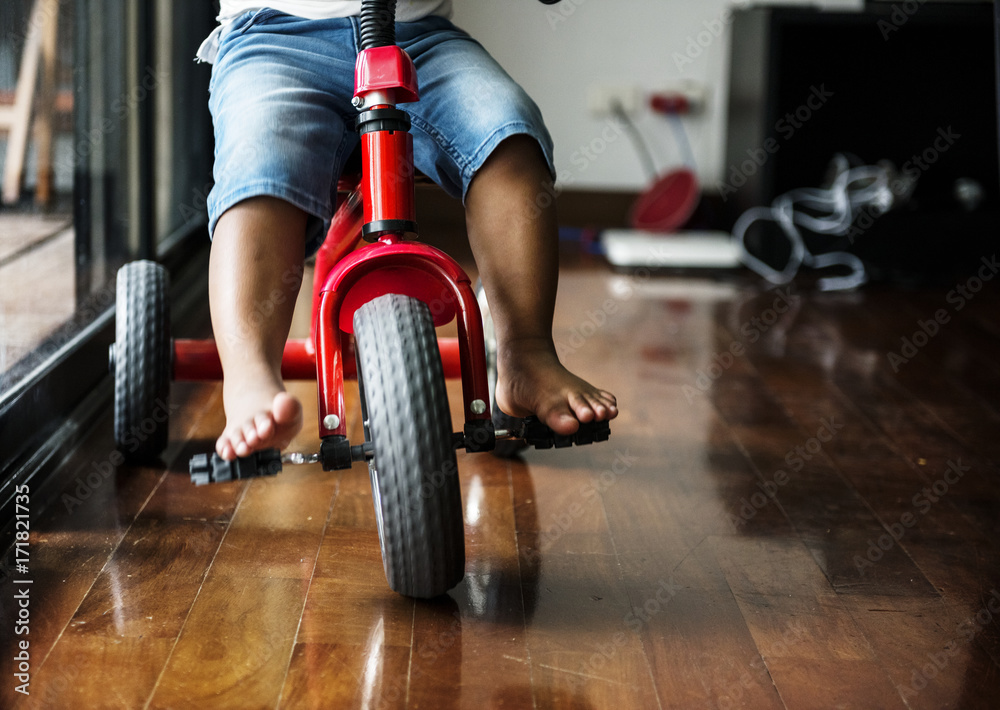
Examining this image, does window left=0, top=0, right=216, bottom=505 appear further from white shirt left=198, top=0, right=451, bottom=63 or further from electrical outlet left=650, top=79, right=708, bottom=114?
electrical outlet left=650, top=79, right=708, bottom=114

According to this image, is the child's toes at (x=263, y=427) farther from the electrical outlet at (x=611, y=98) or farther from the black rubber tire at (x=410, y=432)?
the electrical outlet at (x=611, y=98)

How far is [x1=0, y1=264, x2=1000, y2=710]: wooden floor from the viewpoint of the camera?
2.56 ft

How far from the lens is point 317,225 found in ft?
3.15

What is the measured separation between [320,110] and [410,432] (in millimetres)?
348

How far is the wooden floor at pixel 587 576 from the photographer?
0.78 meters

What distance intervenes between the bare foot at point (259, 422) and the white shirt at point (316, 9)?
0.41 m

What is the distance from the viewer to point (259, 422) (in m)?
0.79

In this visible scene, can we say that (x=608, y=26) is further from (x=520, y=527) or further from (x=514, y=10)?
(x=520, y=527)

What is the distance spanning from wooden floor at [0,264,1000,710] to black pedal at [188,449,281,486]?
14cm

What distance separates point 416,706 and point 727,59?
251 cm

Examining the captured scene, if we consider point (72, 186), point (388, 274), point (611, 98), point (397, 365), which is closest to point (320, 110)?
point (388, 274)

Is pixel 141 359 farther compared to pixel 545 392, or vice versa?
pixel 141 359

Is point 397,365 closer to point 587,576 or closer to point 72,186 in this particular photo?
point 587,576

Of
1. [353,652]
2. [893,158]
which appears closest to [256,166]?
[353,652]
